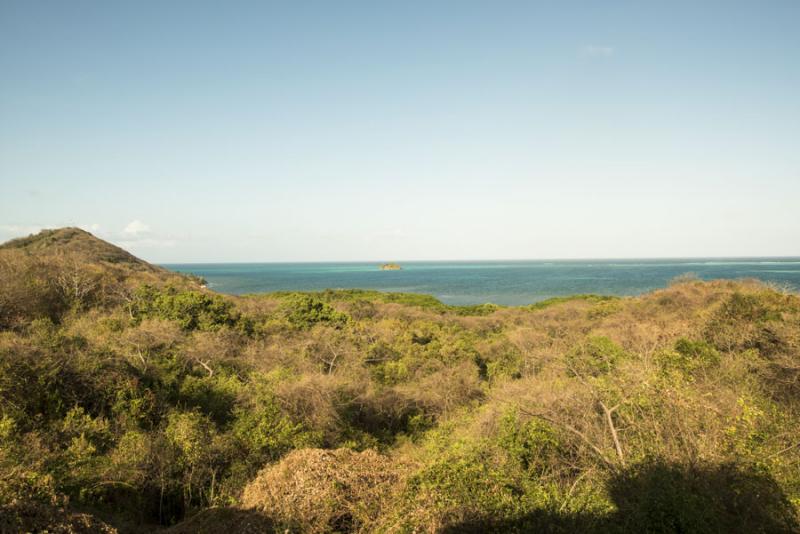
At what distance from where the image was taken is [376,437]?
521 inches

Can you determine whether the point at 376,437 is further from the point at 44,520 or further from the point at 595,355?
the point at 595,355

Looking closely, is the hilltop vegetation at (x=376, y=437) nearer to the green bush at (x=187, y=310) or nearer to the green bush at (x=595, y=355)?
the green bush at (x=595, y=355)

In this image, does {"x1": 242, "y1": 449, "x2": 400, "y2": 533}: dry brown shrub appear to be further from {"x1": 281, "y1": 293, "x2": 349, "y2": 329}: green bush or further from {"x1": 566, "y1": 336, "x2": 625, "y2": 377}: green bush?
{"x1": 281, "y1": 293, "x2": 349, "y2": 329}: green bush

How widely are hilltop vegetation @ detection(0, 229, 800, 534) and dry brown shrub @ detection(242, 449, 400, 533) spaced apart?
1.3 inches

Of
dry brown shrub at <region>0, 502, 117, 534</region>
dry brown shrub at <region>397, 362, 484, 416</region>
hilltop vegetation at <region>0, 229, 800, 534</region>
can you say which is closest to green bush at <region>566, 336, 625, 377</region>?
hilltop vegetation at <region>0, 229, 800, 534</region>

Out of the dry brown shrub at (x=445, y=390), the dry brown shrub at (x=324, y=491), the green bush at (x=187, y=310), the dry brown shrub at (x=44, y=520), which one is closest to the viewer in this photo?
the dry brown shrub at (x=44, y=520)

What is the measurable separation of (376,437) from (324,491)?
21.3 ft

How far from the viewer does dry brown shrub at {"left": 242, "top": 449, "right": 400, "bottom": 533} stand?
6.62 metres

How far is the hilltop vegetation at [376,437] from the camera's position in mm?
Result: 6344

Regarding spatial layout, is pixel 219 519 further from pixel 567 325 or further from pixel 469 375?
pixel 567 325

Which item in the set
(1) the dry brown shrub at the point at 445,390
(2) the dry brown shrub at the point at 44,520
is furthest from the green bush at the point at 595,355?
(2) the dry brown shrub at the point at 44,520

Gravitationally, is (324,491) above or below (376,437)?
above

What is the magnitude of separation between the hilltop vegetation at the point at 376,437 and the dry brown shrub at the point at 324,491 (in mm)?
34

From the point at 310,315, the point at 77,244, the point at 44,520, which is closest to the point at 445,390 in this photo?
the point at 310,315
